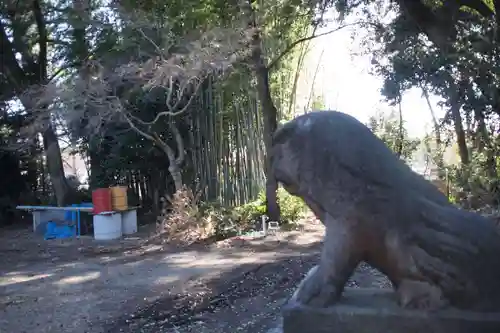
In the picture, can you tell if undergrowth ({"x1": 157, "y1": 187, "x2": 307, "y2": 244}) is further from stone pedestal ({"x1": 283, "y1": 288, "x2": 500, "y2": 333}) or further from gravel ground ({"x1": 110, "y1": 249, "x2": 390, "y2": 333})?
stone pedestal ({"x1": 283, "y1": 288, "x2": 500, "y2": 333})

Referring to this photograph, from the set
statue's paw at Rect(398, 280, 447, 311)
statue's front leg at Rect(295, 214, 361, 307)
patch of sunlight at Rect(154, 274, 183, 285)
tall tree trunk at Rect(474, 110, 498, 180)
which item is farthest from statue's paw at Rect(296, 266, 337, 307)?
tall tree trunk at Rect(474, 110, 498, 180)

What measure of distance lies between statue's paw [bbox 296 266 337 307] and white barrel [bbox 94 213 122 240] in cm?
798

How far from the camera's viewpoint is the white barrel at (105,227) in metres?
10.1

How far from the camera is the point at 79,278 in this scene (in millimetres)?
6770

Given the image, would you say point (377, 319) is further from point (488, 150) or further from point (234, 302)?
point (488, 150)

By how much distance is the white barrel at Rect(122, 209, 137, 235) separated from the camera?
10.7m

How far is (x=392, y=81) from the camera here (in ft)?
25.8

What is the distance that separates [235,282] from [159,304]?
1048 mm

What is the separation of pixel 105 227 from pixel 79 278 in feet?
11.3

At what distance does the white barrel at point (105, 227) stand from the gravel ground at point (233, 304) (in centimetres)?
443

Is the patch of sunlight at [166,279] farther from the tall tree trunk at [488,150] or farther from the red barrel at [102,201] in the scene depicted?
the tall tree trunk at [488,150]

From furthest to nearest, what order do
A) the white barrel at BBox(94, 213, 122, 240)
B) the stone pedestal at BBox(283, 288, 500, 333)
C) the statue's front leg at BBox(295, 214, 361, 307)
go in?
1. the white barrel at BBox(94, 213, 122, 240)
2. the statue's front leg at BBox(295, 214, 361, 307)
3. the stone pedestal at BBox(283, 288, 500, 333)

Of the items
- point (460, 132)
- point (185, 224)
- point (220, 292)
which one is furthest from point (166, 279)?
point (460, 132)

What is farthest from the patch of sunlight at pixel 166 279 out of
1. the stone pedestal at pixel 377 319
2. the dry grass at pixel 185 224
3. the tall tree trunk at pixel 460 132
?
the tall tree trunk at pixel 460 132
